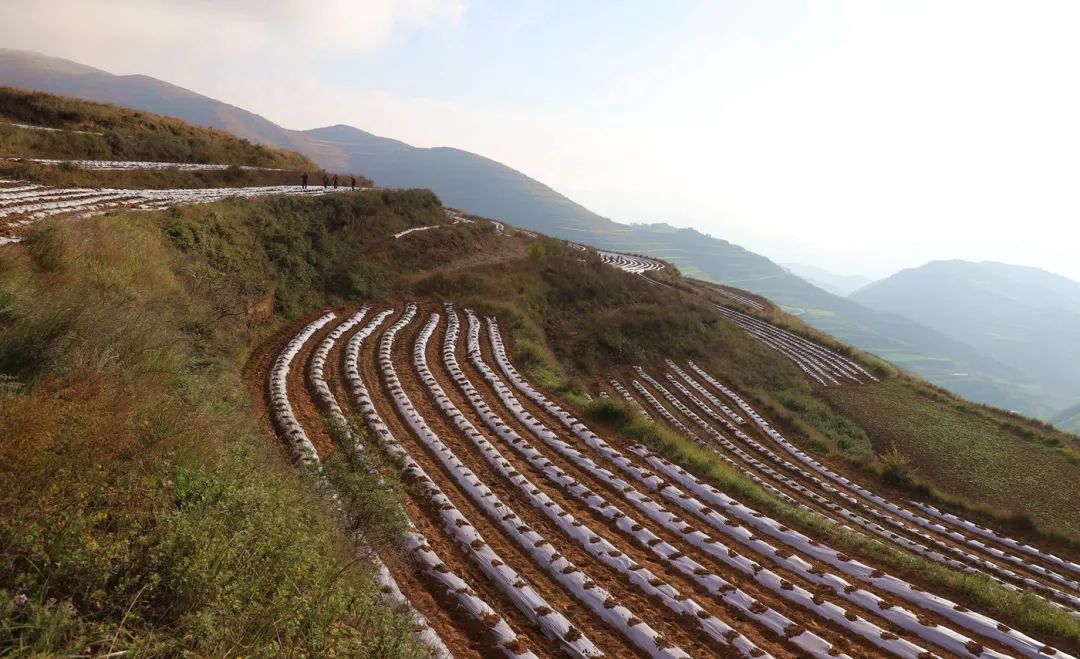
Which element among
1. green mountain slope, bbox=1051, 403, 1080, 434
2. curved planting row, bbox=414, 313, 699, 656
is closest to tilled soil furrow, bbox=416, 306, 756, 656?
curved planting row, bbox=414, 313, 699, 656

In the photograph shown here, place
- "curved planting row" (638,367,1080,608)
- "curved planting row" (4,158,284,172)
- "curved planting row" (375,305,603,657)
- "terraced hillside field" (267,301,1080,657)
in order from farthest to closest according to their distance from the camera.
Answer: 1. "curved planting row" (4,158,284,172)
2. "curved planting row" (638,367,1080,608)
3. "terraced hillside field" (267,301,1080,657)
4. "curved planting row" (375,305,603,657)

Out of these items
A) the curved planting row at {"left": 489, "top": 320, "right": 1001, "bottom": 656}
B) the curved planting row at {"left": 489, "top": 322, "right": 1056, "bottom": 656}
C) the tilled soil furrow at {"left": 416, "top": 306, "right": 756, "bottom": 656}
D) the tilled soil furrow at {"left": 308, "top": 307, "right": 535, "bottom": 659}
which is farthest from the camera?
the curved planting row at {"left": 489, "top": 322, "right": 1056, "bottom": 656}

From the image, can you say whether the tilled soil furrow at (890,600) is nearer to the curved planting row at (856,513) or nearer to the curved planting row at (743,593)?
the curved planting row at (743,593)

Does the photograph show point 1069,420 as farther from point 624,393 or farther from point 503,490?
point 503,490

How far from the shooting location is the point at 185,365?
32.9 feet

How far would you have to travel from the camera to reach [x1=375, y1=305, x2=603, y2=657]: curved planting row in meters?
7.10

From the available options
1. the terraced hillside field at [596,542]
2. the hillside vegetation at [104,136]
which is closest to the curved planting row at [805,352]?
the terraced hillside field at [596,542]

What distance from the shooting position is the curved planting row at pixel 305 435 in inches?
253

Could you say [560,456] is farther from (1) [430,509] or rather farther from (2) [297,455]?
(2) [297,455]

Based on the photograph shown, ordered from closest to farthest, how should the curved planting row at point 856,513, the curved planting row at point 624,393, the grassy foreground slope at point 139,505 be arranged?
the grassy foreground slope at point 139,505 → the curved planting row at point 856,513 → the curved planting row at point 624,393

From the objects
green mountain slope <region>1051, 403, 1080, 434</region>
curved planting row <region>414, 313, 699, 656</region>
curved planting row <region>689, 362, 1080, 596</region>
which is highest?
curved planting row <region>414, 313, 699, 656</region>

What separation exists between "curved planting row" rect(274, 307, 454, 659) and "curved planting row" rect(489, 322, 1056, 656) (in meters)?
6.76

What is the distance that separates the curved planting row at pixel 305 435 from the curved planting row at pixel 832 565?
6763mm

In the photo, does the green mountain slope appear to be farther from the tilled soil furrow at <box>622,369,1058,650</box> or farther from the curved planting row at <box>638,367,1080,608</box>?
the tilled soil furrow at <box>622,369,1058,650</box>
